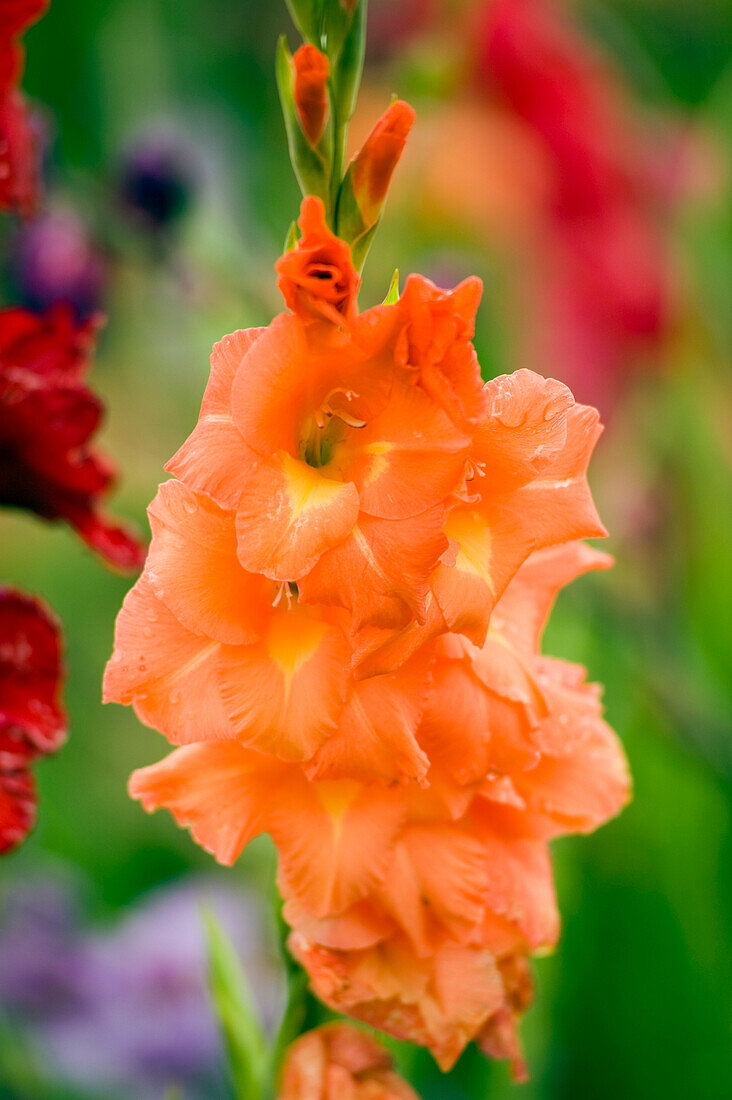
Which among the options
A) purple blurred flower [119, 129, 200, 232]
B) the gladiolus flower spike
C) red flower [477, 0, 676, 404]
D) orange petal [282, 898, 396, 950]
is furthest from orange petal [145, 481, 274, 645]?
red flower [477, 0, 676, 404]

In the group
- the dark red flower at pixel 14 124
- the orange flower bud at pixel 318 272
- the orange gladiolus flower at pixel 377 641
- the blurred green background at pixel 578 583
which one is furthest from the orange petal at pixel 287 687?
the blurred green background at pixel 578 583

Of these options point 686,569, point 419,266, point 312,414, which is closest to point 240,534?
point 312,414

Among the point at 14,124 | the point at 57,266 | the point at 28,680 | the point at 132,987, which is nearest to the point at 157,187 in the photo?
the point at 57,266

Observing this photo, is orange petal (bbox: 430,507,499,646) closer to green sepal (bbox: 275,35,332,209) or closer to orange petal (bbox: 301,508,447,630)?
orange petal (bbox: 301,508,447,630)

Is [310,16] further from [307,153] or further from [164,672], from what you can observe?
[164,672]

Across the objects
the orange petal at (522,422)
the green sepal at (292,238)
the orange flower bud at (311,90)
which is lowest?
the orange petal at (522,422)

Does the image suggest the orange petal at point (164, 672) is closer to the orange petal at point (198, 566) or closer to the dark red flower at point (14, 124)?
the orange petal at point (198, 566)

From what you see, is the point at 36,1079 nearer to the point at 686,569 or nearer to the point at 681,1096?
the point at 681,1096
